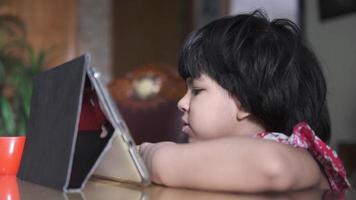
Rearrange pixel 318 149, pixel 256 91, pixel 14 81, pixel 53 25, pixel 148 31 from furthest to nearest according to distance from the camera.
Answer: pixel 148 31 < pixel 53 25 < pixel 14 81 < pixel 256 91 < pixel 318 149

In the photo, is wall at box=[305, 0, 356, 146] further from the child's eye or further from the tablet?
the tablet

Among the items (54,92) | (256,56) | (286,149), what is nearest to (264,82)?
(256,56)

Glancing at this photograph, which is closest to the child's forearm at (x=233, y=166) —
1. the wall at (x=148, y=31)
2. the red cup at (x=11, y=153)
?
the red cup at (x=11, y=153)

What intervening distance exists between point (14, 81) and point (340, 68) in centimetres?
178

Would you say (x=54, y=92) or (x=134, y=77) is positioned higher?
(x=54, y=92)

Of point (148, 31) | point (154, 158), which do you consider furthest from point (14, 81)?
point (154, 158)

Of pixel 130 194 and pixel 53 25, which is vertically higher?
pixel 130 194

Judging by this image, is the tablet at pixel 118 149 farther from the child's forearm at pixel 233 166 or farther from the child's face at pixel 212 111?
the child's face at pixel 212 111

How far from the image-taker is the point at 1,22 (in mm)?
3658

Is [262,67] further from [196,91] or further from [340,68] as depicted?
[340,68]

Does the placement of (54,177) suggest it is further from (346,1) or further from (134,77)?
(346,1)

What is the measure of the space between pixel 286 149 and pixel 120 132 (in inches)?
7.4

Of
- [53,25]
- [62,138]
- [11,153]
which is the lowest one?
[53,25]

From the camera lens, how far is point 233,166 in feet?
2.05
